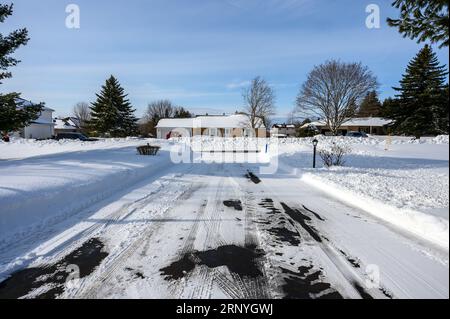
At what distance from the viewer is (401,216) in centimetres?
495

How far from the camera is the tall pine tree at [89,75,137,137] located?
143ft

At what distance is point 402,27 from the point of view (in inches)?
224

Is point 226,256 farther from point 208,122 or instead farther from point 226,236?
point 208,122

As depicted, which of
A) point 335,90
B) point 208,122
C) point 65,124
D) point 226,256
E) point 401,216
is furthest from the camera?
point 65,124

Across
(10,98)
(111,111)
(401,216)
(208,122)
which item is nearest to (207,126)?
(208,122)

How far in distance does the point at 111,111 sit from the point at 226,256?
44713 mm

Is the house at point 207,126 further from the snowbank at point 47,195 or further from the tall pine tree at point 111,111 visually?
the snowbank at point 47,195

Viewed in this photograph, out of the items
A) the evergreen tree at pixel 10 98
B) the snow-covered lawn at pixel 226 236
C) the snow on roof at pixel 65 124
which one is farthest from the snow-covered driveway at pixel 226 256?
the snow on roof at pixel 65 124

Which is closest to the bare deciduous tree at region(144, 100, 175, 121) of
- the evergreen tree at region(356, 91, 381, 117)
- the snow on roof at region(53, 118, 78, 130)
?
the snow on roof at region(53, 118, 78, 130)

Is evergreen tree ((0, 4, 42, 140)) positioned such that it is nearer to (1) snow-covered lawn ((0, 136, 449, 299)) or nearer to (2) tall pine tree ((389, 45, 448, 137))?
(1) snow-covered lawn ((0, 136, 449, 299))

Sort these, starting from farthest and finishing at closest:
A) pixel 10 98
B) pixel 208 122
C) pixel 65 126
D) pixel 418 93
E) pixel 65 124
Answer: pixel 65 124 → pixel 65 126 → pixel 208 122 → pixel 10 98 → pixel 418 93

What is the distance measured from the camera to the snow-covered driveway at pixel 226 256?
2975 mm
